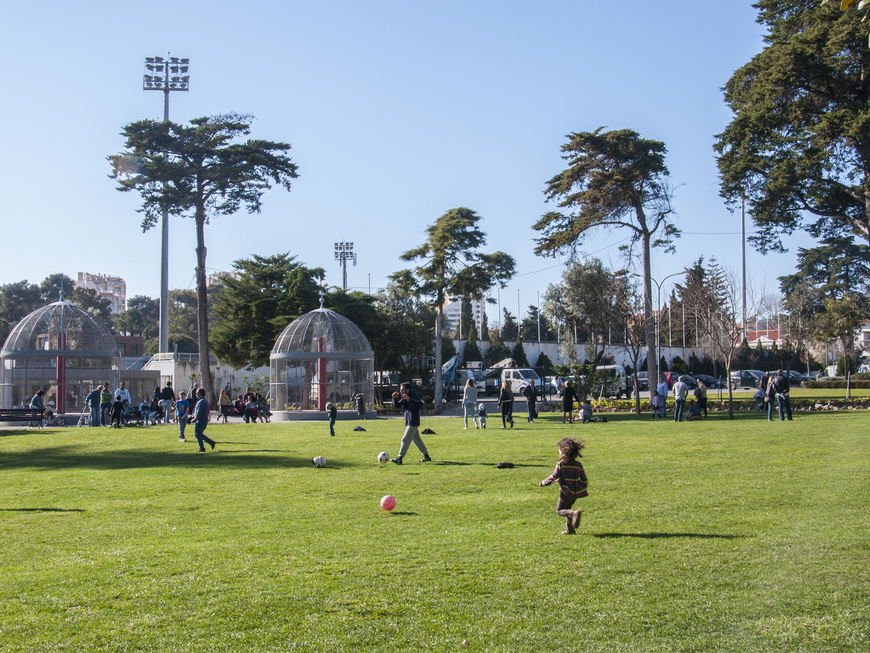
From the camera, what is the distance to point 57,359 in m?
33.2

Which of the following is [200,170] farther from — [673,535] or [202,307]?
[673,535]

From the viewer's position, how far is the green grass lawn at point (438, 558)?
16.4 ft

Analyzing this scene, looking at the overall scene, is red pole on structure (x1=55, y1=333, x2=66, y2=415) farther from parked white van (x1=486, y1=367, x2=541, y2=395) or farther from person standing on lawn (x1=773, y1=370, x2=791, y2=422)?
person standing on lawn (x1=773, y1=370, x2=791, y2=422)

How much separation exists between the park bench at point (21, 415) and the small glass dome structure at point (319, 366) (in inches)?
391

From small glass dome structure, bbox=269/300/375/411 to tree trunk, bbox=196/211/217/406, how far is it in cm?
709

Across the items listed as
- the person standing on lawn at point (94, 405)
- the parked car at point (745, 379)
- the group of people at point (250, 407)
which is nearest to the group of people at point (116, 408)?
the person standing on lawn at point (94, 405)

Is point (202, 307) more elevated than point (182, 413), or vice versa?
point (202, 307)

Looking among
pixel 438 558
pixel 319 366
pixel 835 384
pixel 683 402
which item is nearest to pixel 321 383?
pixel 319 366

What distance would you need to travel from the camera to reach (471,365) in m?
63.5

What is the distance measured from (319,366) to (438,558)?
88.1 ft

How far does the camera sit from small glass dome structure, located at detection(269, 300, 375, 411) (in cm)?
3331

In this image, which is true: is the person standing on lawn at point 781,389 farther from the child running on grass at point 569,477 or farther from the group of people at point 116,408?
the group of people at point 116,408

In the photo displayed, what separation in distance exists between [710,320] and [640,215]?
734 cm

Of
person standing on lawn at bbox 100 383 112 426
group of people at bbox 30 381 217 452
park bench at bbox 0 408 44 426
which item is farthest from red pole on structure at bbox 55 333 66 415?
park bench at bbox 0 408 44 426
